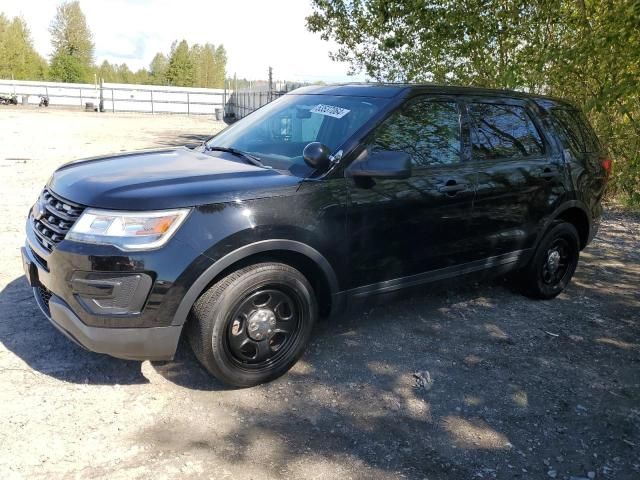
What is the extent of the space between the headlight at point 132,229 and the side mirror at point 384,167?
1147 millimetres

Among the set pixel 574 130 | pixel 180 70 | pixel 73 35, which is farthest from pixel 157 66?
pixel 574 130

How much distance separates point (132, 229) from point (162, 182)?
0.36 meters

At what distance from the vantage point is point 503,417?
322 centimetres

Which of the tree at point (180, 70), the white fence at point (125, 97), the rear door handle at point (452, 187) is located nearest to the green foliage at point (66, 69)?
the tree at point (180, 70)

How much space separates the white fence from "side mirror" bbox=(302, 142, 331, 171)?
4158 centimetres

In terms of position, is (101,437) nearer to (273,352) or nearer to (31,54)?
(273,352)

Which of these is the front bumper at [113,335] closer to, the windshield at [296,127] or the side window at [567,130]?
the windshield at [296,127]

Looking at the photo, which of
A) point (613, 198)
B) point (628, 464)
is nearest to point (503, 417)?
point (628, 464)

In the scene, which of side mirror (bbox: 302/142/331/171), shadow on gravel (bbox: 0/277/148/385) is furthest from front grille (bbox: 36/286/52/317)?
side mirror (bbox: 302/142/331/171)

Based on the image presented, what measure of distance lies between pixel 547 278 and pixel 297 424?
3081mm

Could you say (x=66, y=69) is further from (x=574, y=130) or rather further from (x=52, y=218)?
(x=52, y=218)

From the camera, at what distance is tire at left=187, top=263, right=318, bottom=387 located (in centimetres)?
307

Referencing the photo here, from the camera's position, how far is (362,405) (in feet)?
10.7

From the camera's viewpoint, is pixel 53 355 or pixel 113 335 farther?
pixel 53 355
